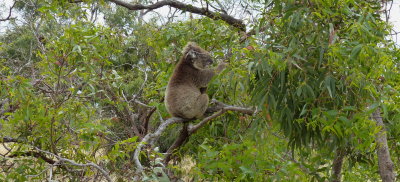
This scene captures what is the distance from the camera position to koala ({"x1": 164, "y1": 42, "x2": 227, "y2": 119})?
15.4ft

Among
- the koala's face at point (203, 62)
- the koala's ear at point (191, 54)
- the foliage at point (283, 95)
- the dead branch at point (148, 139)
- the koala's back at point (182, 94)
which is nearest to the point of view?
the foliage at point (283, 95)

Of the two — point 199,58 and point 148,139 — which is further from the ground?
point 199,58

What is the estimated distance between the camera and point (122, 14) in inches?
508

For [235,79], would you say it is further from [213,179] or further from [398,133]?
→ [398,133]

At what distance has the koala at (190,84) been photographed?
4691mm

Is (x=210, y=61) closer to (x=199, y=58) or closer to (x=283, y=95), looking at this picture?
(x=199, y=58)

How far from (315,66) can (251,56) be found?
457mm

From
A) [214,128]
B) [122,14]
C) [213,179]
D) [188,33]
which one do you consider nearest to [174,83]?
[188,33]

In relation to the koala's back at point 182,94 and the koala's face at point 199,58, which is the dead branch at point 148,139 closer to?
the koala's back at point 182,94

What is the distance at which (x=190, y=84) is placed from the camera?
520 centimetres

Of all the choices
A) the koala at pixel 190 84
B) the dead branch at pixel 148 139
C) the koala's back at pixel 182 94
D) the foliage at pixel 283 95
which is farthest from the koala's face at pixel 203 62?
the foliage at pixel 283 95

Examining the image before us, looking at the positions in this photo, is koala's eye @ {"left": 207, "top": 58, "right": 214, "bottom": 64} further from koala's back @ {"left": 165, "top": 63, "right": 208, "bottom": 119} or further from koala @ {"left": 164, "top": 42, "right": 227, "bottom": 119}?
koala's back @ {"left": 165, "top": 63, "right": 208, "bottom": 119}

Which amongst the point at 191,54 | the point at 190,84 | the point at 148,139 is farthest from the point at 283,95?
the point at 190,84

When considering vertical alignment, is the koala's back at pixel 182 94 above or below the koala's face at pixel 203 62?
below
